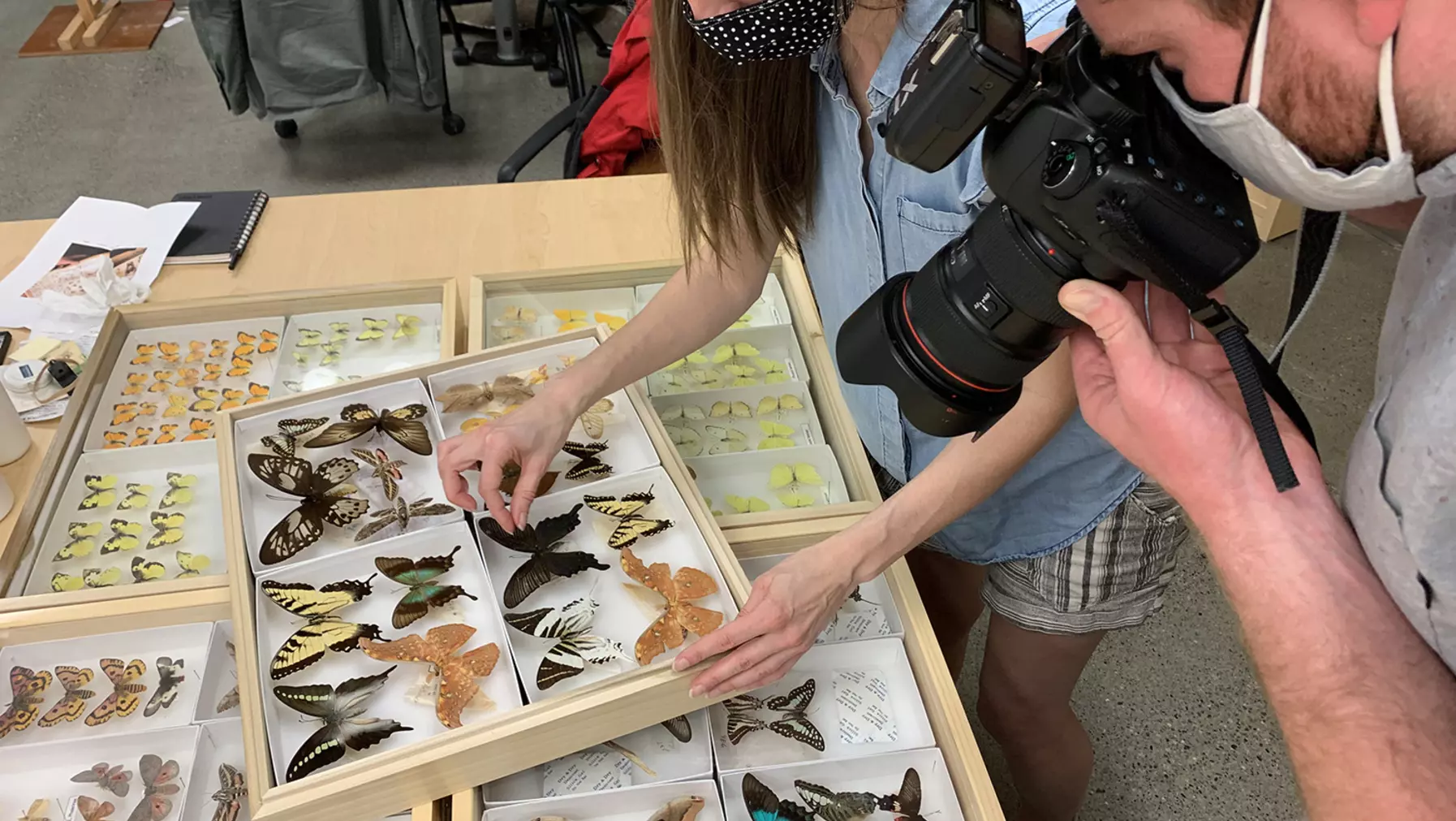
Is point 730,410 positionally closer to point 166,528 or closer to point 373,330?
point 373,330

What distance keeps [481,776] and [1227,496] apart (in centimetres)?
63

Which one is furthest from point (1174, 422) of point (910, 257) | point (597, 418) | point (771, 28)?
point (597, 418)

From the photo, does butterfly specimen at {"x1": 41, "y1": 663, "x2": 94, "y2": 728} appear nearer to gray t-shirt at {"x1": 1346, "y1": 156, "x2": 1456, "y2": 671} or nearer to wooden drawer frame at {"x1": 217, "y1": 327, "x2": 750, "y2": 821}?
wooden drawer frame at {"x1": 217, "y1": 327, "x2": 750, "y2": 821}

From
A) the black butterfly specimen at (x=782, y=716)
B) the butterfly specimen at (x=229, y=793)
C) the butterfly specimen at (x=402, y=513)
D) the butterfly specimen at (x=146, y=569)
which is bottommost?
the black butterfly specimen at (x=782, y=716)

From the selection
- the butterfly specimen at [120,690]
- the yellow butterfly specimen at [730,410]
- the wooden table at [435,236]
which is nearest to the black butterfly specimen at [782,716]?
the yellow butterfly specimen at [730,410]

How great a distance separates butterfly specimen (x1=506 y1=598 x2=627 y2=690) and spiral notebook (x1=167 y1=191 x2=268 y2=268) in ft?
2.91

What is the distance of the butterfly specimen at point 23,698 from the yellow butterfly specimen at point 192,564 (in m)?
0.15

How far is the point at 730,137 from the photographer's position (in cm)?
90

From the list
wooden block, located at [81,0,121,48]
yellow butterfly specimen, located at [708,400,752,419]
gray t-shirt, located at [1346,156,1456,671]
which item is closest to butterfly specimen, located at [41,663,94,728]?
yellow butterfly specimen, located at [708,400,752,419]

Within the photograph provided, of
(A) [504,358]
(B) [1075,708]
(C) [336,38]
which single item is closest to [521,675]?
(A) [504,358]

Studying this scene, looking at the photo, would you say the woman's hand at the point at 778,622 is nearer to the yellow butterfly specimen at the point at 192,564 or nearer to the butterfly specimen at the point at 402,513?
the butterfly specimen at the point at 402,513

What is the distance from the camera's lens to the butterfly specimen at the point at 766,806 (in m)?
0.82

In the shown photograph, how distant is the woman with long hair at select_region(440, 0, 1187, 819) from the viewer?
82 centimetres

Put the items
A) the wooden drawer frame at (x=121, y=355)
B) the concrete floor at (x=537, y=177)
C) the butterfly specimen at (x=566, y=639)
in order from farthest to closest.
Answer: the concrete floor at (x=537, y=177) < the wooden drawer frame at (x=121, y=355) < the butterfly specimen at (x=566, y=639)
